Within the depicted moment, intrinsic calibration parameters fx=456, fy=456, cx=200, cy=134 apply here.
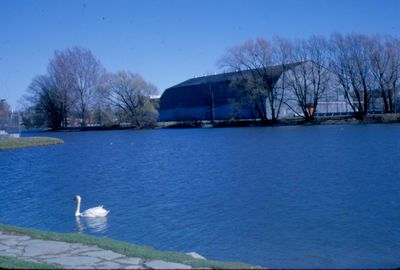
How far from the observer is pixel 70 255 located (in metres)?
7.39

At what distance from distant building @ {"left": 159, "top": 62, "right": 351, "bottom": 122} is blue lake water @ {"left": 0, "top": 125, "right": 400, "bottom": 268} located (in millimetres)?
47136

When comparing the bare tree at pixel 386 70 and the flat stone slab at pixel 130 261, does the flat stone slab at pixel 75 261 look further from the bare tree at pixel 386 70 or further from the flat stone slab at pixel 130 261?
the bare tree at pixel 386 70

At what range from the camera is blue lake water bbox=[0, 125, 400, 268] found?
10086mm

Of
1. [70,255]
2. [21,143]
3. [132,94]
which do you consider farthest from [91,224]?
[132,94]

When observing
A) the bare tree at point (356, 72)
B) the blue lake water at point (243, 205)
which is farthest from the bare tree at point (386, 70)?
the blue lake water at point (243, 205)

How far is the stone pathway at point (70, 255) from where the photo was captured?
21.8ft

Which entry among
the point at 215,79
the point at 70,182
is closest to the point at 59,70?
the point at 215,79

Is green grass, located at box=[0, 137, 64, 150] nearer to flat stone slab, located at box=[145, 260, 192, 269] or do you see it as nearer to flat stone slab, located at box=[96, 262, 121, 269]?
flat stone slab, located at box=[96, 262, 121, 269]

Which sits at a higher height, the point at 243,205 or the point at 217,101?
the point at 217,101

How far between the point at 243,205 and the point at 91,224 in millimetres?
4710

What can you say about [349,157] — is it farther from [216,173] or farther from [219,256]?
[219,256]

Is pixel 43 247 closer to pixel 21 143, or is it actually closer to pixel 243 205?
pixel 243 205

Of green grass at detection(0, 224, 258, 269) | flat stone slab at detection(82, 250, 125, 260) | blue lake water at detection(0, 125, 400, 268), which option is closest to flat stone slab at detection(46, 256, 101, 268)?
flat stone slab at detection(82, 250, 125, 260)

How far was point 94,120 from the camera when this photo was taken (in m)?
95.4
